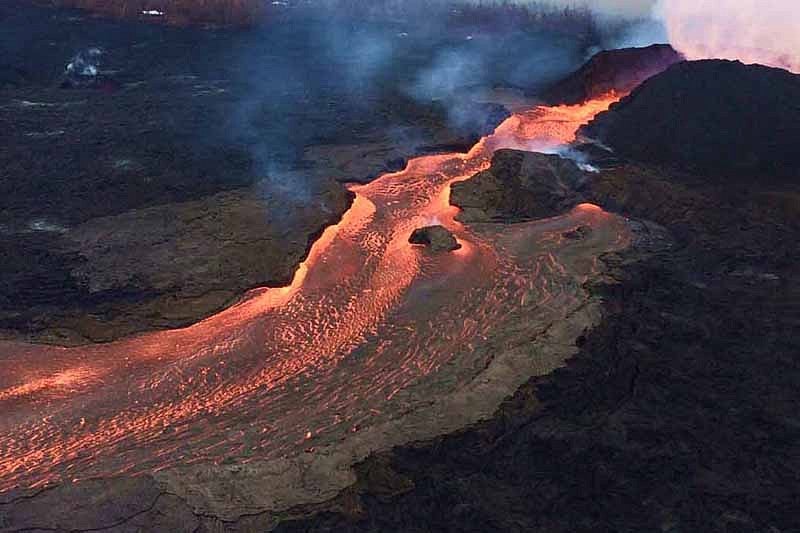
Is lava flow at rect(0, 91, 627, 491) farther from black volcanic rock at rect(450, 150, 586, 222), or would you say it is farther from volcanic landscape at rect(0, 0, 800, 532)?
black volcanic rock at rect(450, 150, 586, 222)

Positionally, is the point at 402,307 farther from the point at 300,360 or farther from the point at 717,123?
the point at 717,123

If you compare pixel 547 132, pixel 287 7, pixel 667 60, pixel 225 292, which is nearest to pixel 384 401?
pixel 225 292

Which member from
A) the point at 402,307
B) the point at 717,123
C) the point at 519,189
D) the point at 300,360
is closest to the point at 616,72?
the point at 717,123

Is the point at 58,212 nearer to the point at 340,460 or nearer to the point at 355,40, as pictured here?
the point at 340,460

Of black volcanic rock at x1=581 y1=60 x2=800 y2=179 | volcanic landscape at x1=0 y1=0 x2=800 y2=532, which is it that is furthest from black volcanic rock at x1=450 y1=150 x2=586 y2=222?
black volcanic rock at x1=581 y1=60 x2=800 y2=179

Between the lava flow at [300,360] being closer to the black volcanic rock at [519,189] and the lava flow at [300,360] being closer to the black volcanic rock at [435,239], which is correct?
the black volcanic rock at [435,239]

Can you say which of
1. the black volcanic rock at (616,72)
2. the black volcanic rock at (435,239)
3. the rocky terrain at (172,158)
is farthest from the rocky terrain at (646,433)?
the black volcanic rock at (616,72)
